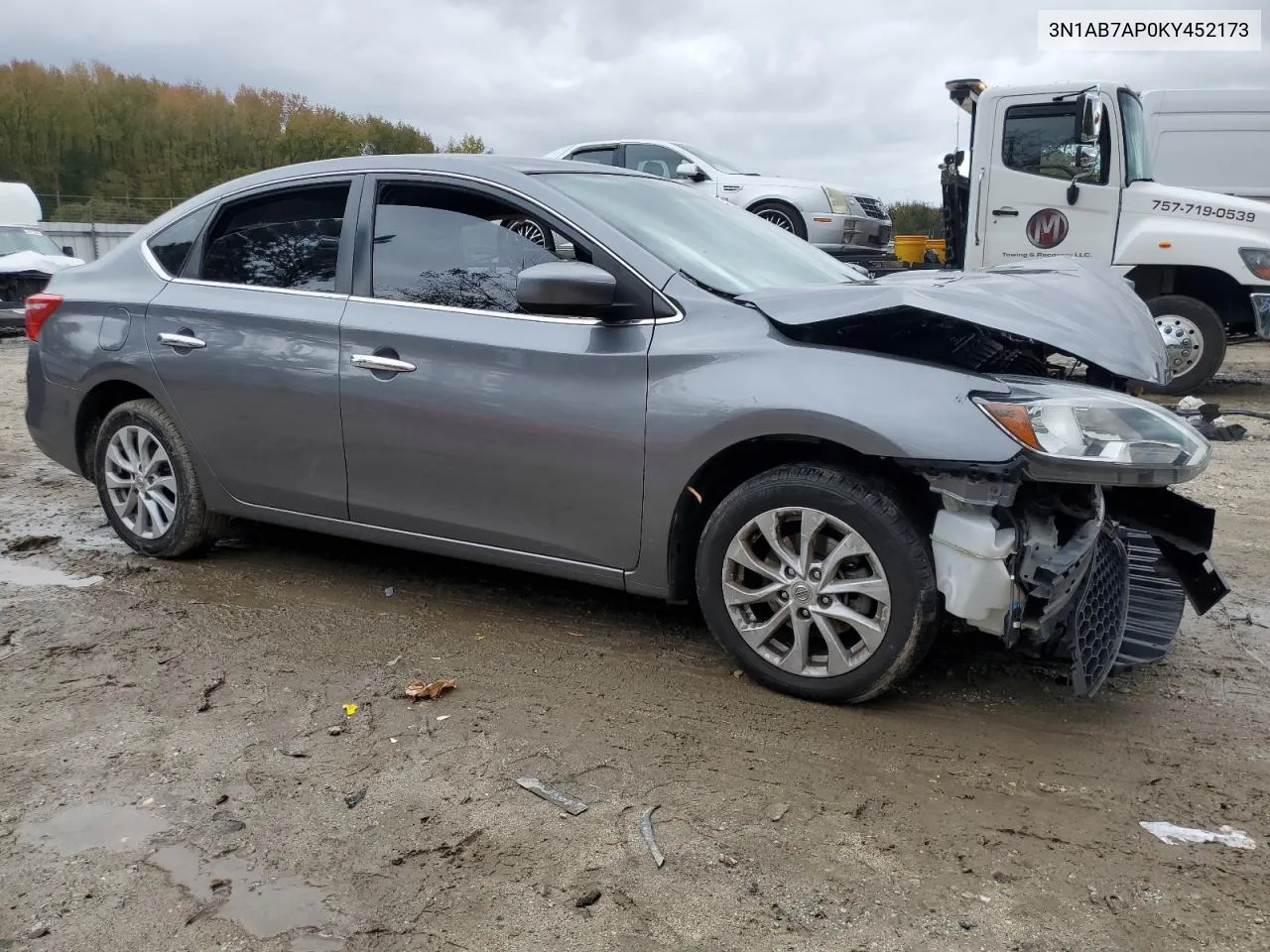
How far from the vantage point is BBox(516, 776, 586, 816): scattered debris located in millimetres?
2848

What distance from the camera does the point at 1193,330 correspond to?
9492mm

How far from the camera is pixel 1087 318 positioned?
344 centimetres

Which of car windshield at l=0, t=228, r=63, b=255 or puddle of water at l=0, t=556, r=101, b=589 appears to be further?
car windshield at l=0, t=228, r=63, b=255

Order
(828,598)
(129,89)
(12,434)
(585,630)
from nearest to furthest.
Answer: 1. (828,598)
2. (585,630)
3. (12,434)
4. (129,89)

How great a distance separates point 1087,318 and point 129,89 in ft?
182

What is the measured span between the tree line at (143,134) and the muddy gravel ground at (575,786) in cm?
4226

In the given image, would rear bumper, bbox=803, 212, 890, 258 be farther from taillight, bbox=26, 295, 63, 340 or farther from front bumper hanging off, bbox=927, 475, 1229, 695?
front bumper hanging off, bbox=927, 475, 1229, 695

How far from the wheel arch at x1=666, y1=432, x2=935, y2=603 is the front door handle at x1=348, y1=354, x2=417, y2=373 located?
116 cm

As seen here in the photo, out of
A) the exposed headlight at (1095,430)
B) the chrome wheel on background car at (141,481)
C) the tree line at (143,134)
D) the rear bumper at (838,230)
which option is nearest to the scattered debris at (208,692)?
the chrome wheel on background car at (141,481)

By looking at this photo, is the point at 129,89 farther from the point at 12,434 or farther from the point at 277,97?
the point at 12,434

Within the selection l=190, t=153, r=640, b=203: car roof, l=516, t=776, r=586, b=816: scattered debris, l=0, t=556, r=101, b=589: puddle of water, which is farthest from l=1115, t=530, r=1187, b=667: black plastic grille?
l=0, t=556, r=101, b=589: puddle of water

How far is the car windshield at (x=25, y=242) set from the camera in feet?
54.2

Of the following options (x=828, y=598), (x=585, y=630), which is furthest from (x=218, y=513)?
(x=828, y=598)

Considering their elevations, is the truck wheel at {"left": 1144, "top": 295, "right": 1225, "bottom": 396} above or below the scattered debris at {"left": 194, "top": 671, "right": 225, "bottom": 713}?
above
